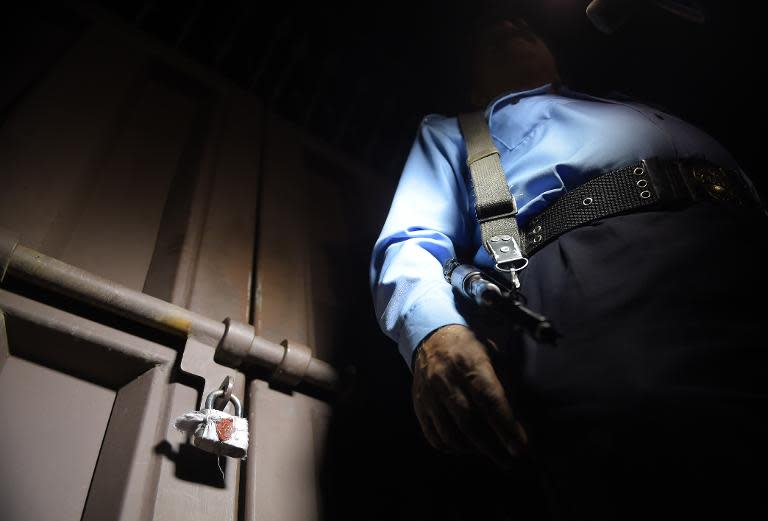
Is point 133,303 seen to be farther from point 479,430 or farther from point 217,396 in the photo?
point 479,430

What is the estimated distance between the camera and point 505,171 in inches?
49.4

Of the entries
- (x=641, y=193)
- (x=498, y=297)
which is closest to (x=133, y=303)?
(x=498, y=297)

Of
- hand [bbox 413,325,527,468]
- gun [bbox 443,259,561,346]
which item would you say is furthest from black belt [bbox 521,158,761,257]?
hand [bbox 413,325,527,468]

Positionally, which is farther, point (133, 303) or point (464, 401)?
point (133, 303)

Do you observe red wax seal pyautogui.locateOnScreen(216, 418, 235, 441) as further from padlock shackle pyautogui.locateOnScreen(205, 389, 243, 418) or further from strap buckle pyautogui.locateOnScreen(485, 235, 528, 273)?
strap buckle pyautogui.locateOnScreen(485, 235, 528, 273)

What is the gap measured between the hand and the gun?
9 cm

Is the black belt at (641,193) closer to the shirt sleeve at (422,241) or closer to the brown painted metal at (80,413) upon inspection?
the shirt sleeve at (422,241)

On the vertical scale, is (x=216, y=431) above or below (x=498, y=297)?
below

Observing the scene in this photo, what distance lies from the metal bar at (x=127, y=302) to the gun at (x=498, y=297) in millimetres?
502

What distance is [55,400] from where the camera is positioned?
97 centimetres

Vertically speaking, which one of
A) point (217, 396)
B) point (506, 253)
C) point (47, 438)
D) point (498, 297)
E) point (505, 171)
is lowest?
point (47, 438)

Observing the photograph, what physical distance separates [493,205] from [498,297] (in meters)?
0.35

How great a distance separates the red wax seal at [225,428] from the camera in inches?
35.5

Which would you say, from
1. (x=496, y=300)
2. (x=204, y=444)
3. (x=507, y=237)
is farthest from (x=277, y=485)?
(x=507, y=237)
